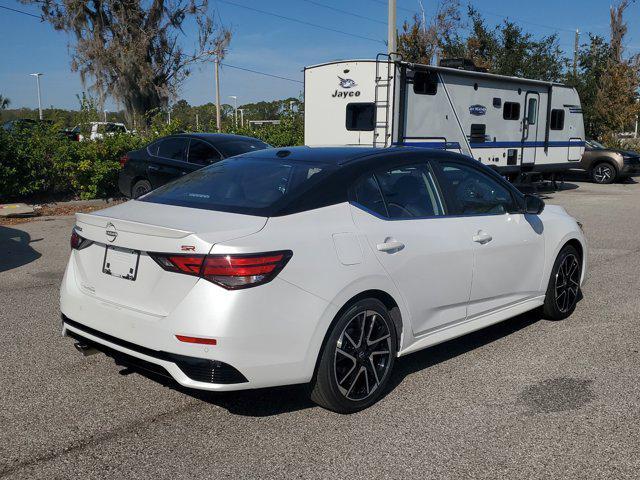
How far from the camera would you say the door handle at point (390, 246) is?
150 inches

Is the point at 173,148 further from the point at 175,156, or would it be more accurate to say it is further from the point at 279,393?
the point at 279,393

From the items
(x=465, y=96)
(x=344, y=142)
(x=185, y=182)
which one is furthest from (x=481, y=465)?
(x=465, y=96)

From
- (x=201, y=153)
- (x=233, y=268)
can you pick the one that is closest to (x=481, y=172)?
(x=233, y=268)

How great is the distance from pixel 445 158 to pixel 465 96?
29.6 ft

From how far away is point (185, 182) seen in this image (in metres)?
4.47

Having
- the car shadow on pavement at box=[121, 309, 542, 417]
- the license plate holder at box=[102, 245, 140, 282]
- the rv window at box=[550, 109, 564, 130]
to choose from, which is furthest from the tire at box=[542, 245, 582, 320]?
the rv window at box=[550, 109, 564, 130]

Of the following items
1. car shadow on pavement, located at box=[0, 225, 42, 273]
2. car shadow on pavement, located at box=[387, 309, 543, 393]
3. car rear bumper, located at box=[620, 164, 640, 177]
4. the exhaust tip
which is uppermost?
the exhaust tip

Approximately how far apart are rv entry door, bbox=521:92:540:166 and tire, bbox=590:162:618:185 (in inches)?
271

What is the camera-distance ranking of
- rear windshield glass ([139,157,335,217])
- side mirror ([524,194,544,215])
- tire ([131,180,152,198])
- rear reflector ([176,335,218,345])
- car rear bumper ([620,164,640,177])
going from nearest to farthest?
rear reflector ([176,335,218,345]), rear windshield glass ([139,157,335,217]), side mirror ([524,194,544,215]), tire ([131,180,152,198]), car rear bumper ([620,164,640,177])

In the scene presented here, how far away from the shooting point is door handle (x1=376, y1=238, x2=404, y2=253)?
382 cm

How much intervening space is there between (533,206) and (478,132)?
8.90m

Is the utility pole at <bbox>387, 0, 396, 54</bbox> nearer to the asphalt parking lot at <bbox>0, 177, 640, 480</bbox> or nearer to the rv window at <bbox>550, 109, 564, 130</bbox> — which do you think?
the rv window at <bbox>550, 109, 564, 130</bbox>

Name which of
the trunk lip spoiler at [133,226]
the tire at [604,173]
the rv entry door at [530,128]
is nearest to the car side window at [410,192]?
the trunk lip spoiler at [133,226]

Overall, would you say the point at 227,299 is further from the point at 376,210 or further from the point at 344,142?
the point at 344,142
